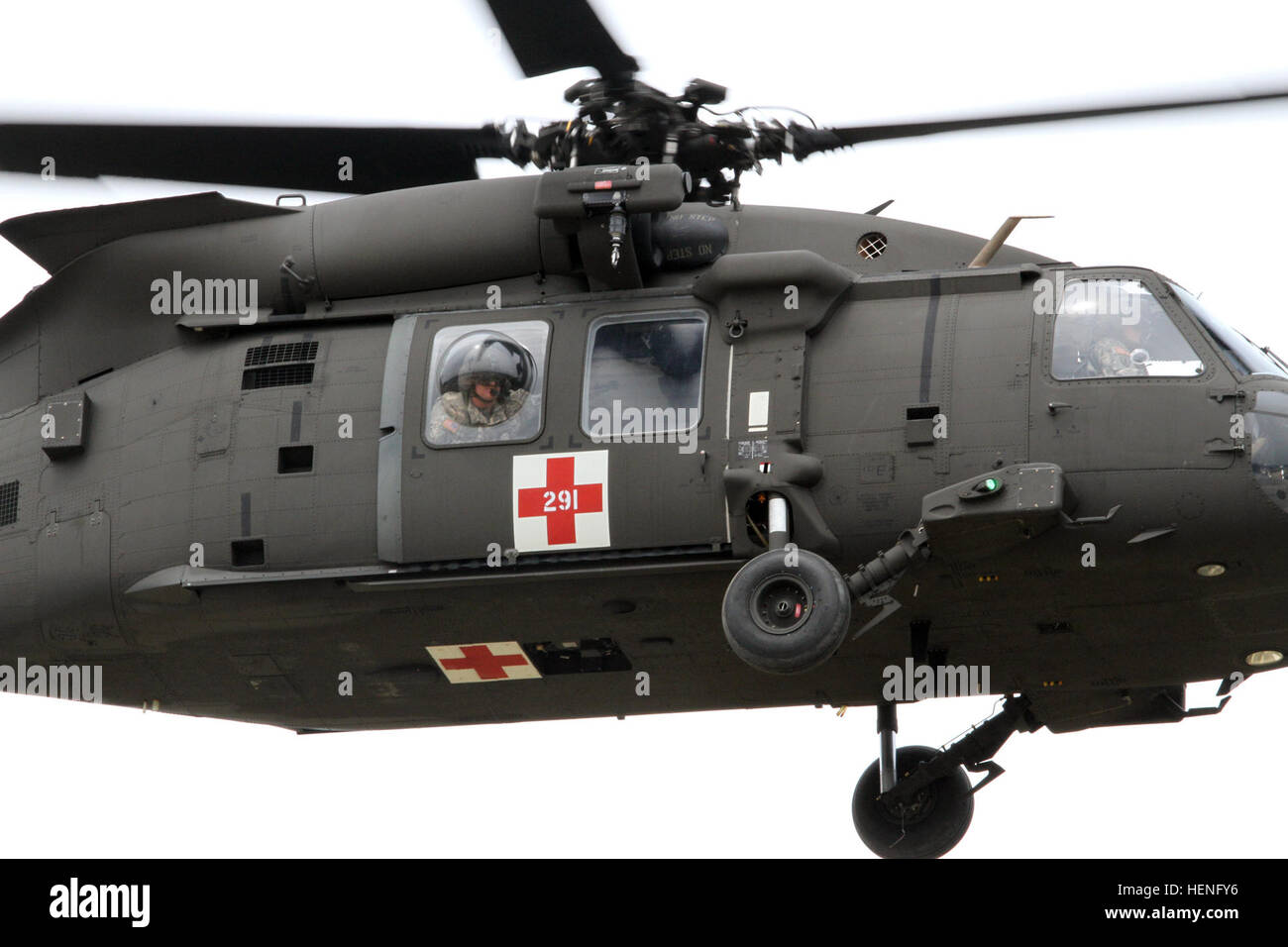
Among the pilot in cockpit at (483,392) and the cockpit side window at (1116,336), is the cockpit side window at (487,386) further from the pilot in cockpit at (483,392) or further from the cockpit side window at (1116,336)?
the cockpit side window at (1116,336)

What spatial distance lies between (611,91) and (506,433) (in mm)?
1939

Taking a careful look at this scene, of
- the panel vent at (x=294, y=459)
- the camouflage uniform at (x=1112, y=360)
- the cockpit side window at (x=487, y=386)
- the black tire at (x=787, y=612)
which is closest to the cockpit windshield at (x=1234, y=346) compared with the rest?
the camouflage uniform at (x=1112, y=360)

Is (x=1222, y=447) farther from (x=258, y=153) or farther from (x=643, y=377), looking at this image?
(x=258, y=153)

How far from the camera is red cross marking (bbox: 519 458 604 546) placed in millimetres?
10656

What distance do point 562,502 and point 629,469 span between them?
14.7 inches

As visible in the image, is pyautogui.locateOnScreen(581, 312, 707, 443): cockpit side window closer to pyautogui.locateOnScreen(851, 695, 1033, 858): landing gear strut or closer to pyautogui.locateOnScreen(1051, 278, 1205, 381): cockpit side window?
pyautogui.locateOnScreen(1051, 278, 1205, 381): cockpit side window

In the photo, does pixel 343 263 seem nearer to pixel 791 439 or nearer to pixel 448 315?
pixel 448 315

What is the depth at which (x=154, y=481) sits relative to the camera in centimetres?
1148

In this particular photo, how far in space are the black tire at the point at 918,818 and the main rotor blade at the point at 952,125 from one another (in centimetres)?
345

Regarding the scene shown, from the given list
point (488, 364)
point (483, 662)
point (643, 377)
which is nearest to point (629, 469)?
Result: point (643, 377)

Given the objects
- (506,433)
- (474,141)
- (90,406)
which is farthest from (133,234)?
(506,433)

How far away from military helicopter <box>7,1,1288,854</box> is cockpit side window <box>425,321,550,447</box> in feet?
0.09

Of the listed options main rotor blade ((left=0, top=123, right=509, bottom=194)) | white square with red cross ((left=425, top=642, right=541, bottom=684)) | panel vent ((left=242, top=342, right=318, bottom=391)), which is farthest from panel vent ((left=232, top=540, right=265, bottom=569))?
main rotor blade ((left=0, top=123, right=509, bottom=194))

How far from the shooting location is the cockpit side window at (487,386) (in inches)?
430
